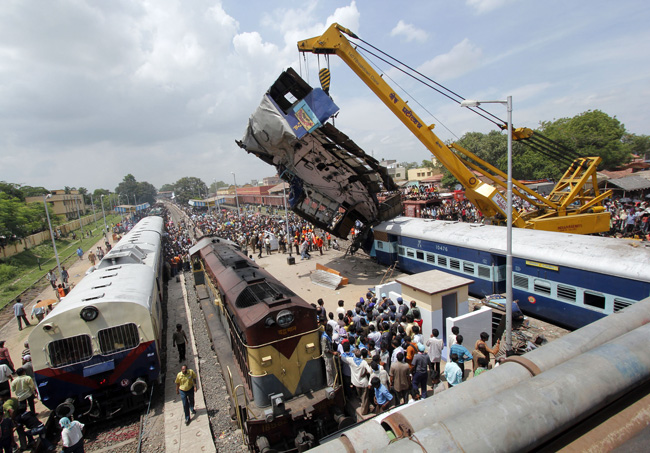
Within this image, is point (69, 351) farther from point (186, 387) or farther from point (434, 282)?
point (434, 282)

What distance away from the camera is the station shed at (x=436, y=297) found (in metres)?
9.62

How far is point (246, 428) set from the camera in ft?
21.2

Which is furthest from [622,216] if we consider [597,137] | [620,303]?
[597,137]

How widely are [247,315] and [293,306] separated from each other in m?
1.03

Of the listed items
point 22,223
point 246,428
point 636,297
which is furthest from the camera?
point 22,223

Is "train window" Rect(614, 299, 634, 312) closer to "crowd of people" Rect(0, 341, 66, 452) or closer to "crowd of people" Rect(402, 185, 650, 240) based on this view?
"crowd of people" Rect(402, 185, 650, 240)

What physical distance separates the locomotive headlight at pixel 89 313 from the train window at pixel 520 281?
43.4ft

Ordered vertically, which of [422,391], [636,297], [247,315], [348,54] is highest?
[348,54]

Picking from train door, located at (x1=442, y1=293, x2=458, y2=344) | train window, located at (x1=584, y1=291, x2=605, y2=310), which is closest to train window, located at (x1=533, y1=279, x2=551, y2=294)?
train window, located at (x1=584, y1=291, x2=605, y2=310)

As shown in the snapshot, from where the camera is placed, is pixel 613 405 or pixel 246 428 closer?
pixel 613 405

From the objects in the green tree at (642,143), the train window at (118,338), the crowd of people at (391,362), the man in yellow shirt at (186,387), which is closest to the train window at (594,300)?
the crowd of people at (391,362)

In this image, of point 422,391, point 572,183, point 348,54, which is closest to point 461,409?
point 422,391

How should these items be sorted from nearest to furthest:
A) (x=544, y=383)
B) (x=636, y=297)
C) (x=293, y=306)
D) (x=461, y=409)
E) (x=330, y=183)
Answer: (x=544, y=383), (x=461, y=409), (x=293, y=306), (x=636, y=297), (x=330, y=183)

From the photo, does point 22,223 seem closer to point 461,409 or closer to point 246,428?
point 246,428
